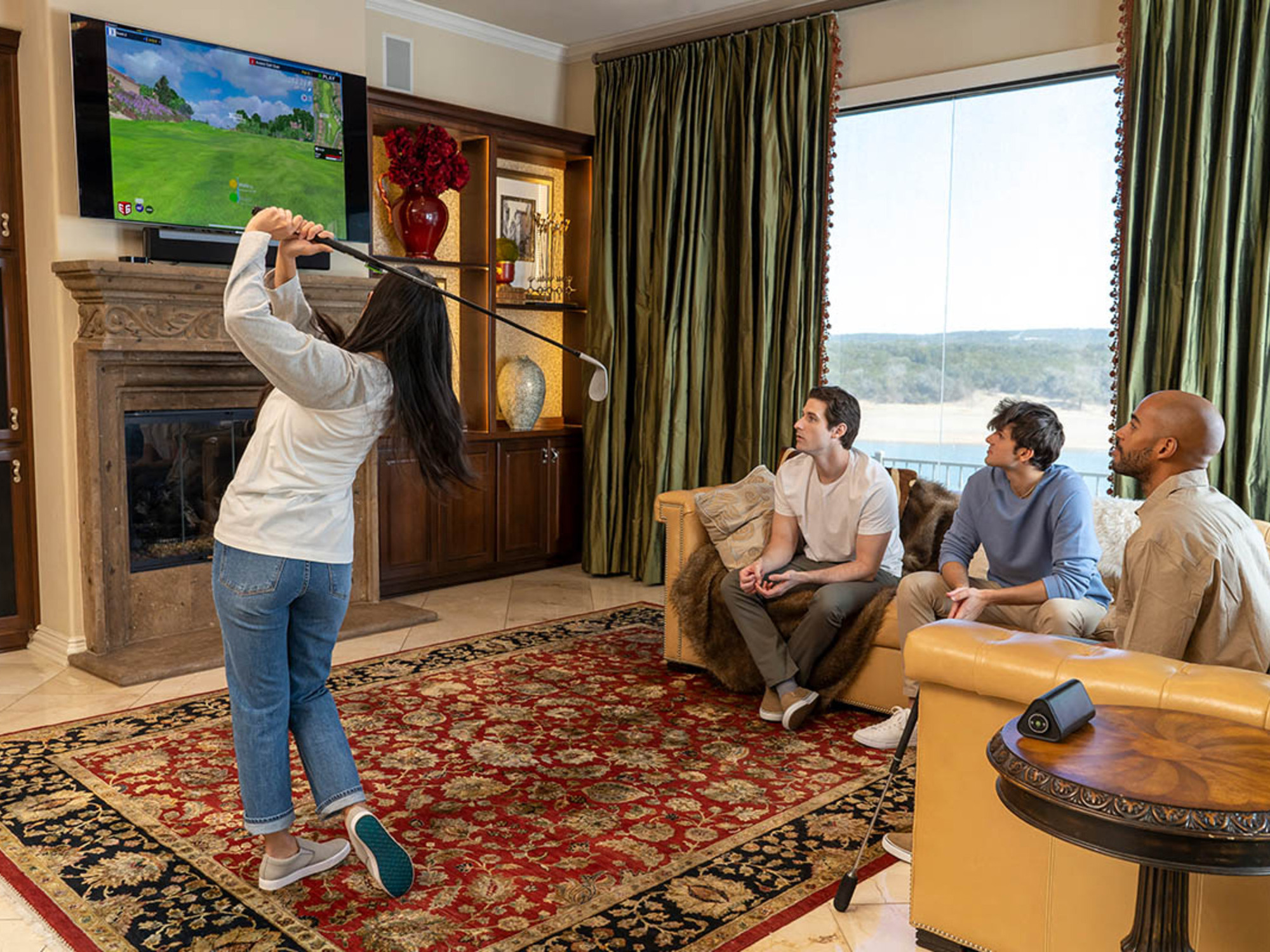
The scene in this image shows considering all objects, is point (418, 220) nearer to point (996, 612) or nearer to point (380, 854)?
point (996, 612)

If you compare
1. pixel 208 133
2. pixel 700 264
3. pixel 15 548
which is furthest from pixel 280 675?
pixel 700 264

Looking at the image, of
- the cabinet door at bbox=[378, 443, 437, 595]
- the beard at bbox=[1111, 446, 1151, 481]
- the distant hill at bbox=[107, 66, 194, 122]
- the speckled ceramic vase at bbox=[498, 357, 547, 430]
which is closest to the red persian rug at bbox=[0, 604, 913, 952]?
the beard at bbox=[1111, 446, 1151, 481]

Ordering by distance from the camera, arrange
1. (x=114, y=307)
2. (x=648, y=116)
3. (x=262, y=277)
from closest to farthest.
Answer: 1. (x=262, y=277)
2. (x=114, y=307)
3. (x=648, y=116)

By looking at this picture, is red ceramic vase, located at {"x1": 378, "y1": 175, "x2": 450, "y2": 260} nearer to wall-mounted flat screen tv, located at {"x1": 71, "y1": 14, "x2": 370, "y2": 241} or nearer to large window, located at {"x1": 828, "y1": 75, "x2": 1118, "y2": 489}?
wall-mounted flat screen tv, located at {"x1": 71, "y1": 14, "x2": 370, "y2": 241}

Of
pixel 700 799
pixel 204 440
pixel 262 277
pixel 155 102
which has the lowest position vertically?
pixel 700 799

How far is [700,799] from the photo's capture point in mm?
2967

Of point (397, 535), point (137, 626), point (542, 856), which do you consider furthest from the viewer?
point (397, 535)

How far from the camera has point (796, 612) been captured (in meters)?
3.78

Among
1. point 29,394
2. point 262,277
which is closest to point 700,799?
point 262,277

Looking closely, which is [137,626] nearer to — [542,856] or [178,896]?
[178,896]

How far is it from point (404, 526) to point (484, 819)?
2.76 m

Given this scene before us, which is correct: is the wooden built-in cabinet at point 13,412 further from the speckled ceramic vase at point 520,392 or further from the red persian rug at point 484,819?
the speckled ceramic vase at point 520,392

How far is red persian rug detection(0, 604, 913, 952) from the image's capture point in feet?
7.49

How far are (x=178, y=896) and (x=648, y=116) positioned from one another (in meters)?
4.54
